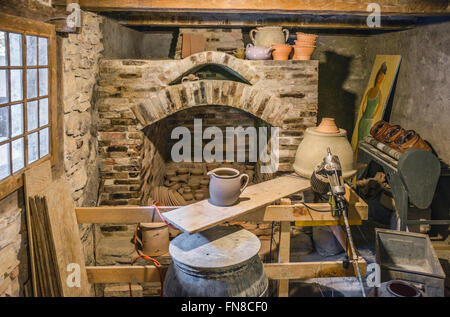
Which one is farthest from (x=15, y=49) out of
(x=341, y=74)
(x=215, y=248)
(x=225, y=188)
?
(x=341, y=74)

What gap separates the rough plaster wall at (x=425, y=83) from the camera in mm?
4133

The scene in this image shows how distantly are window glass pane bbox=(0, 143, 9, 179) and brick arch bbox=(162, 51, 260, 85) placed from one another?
1838 millimetres

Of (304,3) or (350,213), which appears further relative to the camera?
(304,3)

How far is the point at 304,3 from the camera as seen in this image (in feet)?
11.2

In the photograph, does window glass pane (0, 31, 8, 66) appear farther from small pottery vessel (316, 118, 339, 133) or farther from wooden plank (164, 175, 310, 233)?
small pottery vessel (316, 118, 339, 133)

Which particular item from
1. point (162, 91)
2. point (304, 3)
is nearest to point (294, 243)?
point (162, 91)

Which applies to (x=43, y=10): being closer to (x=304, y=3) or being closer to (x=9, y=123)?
(x=9, y=123)

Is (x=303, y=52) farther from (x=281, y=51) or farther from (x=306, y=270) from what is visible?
(x=306, y=270)

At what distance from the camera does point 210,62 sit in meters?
3.79

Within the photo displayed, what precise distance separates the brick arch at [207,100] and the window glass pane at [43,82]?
3.76 feet

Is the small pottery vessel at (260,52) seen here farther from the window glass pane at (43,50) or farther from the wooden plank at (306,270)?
the wooden plank at (306,270)

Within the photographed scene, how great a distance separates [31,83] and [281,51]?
2.39 meters

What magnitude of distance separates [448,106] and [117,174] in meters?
3.45

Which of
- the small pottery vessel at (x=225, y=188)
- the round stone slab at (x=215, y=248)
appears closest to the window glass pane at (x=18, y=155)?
the round stone slab at (x=215, y=248)
